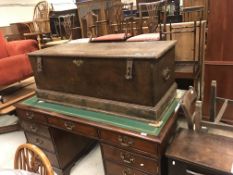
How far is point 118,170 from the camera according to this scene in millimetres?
1364

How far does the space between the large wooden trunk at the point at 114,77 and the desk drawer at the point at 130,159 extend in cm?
24

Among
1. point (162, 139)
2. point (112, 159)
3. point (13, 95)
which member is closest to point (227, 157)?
point (162, 139)

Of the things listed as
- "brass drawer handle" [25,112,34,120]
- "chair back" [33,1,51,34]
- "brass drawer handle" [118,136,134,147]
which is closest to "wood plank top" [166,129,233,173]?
"brass drawer handle" [118,136,134,147]

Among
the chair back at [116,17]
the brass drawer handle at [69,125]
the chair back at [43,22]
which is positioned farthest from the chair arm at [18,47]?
the brass drawer handle at [69,125]

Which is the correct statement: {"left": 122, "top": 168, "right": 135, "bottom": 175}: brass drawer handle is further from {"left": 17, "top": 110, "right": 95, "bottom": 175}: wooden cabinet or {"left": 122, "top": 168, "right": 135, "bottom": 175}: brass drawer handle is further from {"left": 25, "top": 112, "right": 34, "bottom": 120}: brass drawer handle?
{"left": 25, "top": 112, "right": 34, "bottom": 120}: brass drawer handle

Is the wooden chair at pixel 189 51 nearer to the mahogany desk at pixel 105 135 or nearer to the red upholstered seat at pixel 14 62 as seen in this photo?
the mahogany desk at pixel 105 135

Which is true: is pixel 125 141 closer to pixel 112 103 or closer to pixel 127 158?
pixel 127 158

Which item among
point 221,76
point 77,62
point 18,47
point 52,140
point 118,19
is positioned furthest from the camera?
point 118,19

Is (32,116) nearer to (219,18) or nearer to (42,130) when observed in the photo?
(42,130)

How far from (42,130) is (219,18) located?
1.80m

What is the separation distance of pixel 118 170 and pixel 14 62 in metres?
2.05

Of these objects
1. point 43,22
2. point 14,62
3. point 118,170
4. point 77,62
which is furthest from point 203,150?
point 43,22

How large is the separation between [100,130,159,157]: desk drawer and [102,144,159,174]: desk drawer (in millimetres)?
49

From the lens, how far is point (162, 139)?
1.13 meters
